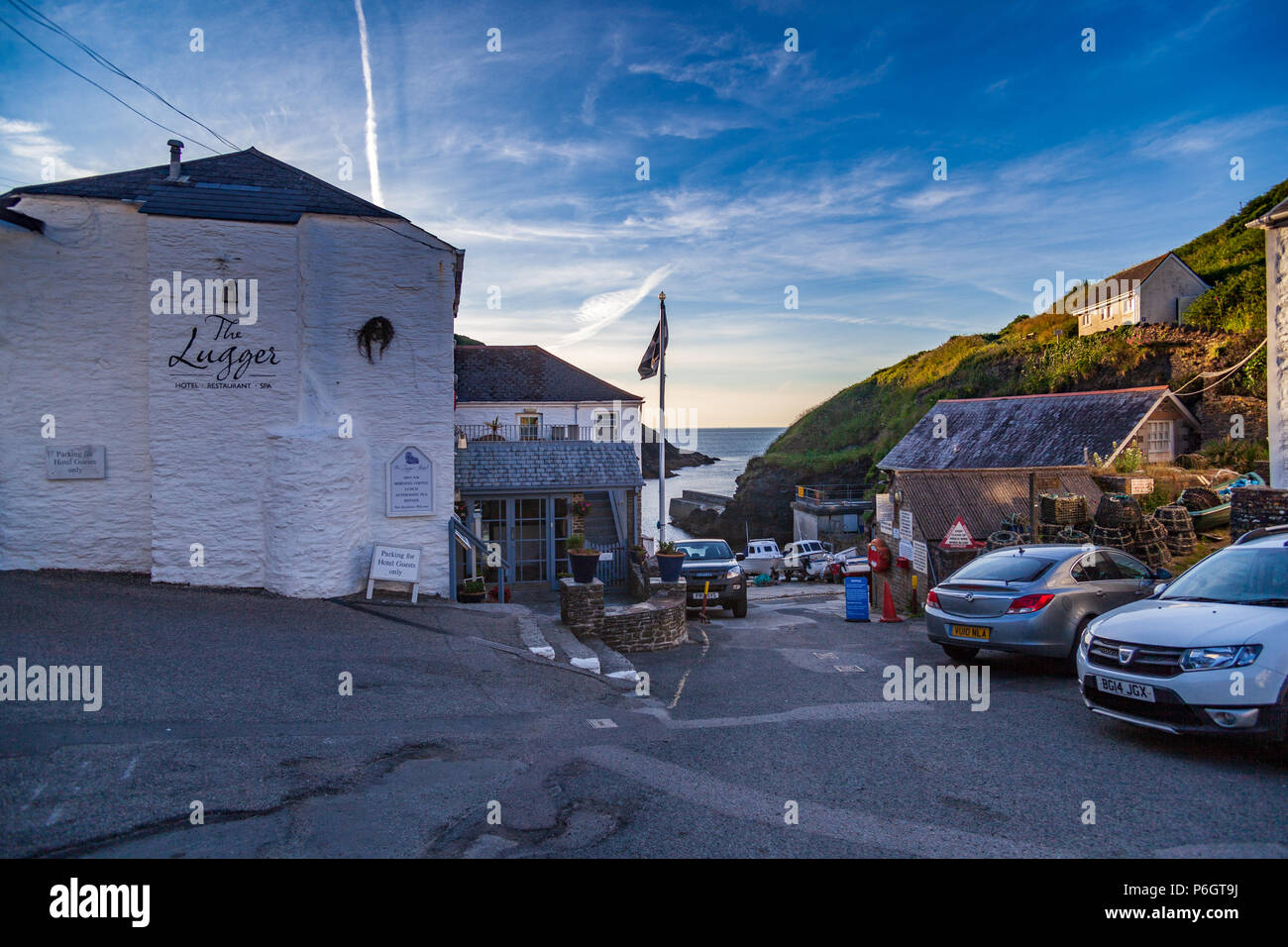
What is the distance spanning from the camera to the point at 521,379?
1350 inches

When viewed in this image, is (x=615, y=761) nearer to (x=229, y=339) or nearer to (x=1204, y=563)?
(x=1204, y=563)

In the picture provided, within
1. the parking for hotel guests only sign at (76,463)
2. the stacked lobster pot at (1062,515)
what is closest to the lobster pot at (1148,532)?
the stacked lobster pot at (1062,515)

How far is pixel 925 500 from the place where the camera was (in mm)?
18125

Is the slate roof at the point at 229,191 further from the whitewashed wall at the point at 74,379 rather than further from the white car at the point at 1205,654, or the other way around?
the white car at the point at 1205,654

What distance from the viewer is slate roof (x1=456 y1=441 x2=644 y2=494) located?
16.6 m

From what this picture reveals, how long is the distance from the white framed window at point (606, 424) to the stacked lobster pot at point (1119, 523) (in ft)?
71.1

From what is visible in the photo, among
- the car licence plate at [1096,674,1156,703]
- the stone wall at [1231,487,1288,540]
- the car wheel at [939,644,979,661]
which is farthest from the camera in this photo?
the stone wall at [1231,487,1288,540]

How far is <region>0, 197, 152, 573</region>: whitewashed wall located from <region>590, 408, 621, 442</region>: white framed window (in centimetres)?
2190

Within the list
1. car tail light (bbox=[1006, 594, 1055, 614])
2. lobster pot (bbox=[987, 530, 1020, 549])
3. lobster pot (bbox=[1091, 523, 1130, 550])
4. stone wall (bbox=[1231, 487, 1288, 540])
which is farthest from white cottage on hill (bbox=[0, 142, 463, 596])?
stone wall (bbox=[1231, 487, 1288, 540])

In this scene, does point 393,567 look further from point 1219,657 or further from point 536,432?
point 536,432

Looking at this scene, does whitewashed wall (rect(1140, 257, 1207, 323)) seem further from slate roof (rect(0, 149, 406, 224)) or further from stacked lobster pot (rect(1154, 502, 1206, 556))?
slate roof (rect(0, 149, 406, 224))

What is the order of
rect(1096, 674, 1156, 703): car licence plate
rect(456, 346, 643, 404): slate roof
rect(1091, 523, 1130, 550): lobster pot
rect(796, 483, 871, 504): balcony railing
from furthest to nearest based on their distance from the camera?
rect(796, 483, 871, 504): balcony railing, rect(456, 346, 643, 404): slate roof, rect(1091, 523, 1130, 550): lobster pot, rect(1096, 674, 1156, 703): car licence plate
